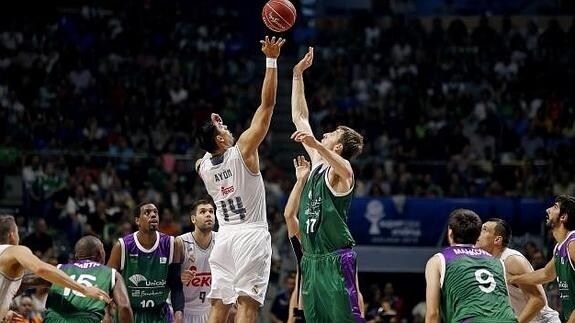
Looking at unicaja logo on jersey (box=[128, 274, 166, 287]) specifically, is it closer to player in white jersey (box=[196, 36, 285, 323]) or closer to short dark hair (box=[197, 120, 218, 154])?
player in white jersey (box=[196, 36, 285, 323])

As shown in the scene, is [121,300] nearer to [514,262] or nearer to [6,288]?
[6,288]

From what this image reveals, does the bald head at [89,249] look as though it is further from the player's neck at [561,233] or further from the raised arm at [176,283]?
the player's neck at [561,233]

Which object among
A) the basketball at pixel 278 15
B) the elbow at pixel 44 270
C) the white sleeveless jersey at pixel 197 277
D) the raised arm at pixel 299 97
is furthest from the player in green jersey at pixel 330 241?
the white sleeveless jersey at pixel 197 277

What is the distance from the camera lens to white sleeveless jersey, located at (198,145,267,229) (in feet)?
33.4

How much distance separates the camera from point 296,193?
10594 mm

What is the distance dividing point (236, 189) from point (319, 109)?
1294 cm

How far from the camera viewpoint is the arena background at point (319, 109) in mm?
18531

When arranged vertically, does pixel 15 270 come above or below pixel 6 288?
above

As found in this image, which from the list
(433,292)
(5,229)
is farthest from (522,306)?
(5,229)

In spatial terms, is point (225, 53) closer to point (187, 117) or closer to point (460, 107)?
point (187, 117)

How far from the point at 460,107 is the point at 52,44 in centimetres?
918

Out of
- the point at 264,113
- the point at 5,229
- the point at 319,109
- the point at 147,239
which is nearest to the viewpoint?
the point at 5,229

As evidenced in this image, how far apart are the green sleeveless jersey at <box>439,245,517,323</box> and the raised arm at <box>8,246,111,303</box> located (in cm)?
288

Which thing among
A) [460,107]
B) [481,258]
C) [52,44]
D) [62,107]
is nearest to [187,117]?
[62,107]
